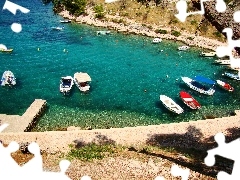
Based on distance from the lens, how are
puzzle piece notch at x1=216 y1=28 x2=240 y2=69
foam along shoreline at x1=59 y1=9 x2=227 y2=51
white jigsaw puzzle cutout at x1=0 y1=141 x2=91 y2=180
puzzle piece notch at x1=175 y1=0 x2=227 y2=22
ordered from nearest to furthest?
puzzle piece notch at x1=216 y1=28 x2=240 y2=69 < puzzle piece notch at x1=175 y1=0 x2=227 y2=22 < white jigsaw puzzle cutout at x1=0 y1=141 x2=91 y2=180 < foam along shoreline at x1=59 y1=9 x2=227 y2=51

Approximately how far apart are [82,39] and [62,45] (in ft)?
17.5

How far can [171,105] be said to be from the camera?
43375 mm

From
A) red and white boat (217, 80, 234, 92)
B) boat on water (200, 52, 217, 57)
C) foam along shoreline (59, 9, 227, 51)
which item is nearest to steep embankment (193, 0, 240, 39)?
red and white boat (217, 80, 234, 92)

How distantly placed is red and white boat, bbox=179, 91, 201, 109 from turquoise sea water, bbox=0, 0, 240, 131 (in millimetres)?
657

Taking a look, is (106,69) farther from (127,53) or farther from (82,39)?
(82,39)

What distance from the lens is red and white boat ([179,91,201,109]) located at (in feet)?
144

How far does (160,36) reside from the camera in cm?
Answer: 7331

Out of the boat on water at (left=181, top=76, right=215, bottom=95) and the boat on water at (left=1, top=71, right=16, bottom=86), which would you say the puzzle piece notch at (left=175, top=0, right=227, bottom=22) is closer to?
the boat on water at (left=181, top=76, right=215, bottom=95)

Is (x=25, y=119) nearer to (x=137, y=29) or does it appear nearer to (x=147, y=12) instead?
(x=137, y=29)

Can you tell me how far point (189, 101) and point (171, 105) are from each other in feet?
9.11

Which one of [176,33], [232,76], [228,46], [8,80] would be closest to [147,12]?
[176,33]

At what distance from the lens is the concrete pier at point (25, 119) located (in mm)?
36597

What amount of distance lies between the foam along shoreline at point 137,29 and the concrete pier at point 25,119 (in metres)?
37.5

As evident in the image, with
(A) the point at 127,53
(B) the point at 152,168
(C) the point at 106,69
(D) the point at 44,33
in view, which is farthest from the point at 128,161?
(D) the point at 44,33
